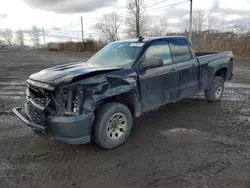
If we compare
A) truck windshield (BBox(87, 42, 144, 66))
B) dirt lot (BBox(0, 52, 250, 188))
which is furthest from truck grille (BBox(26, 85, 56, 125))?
truck windshield (BBox(87, 42, 144, 66))

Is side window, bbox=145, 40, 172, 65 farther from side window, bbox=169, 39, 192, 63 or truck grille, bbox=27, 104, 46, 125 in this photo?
truck grille, bbox=27, 104, 46, 125

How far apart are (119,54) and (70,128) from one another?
2.09 m

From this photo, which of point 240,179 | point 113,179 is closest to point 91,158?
→ point 113,179

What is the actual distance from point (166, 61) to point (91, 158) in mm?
2520

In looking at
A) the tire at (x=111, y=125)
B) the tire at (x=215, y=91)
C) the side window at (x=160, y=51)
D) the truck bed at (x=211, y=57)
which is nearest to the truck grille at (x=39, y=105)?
the tire at (x=111, y=125)

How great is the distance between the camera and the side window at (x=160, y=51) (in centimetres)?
436

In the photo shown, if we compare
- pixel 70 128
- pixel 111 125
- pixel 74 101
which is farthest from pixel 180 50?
pixel 70 128

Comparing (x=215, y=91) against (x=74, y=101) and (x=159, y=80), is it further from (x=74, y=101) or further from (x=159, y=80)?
(x=74, y=101)

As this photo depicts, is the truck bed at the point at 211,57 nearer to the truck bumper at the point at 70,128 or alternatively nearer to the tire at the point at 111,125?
the tire at the point at 111,125

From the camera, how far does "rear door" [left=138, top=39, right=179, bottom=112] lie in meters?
4.14

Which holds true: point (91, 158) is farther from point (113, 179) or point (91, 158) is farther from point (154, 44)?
point (154, 44)

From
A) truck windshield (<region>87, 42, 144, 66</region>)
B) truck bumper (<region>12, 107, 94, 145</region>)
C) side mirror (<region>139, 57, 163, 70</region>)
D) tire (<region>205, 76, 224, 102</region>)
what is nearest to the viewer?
truck bumper (<region>12, 107, 94, 145</region>)

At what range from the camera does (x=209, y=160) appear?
3324mm

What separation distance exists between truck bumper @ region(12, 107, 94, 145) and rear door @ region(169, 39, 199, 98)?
2.52 metres
